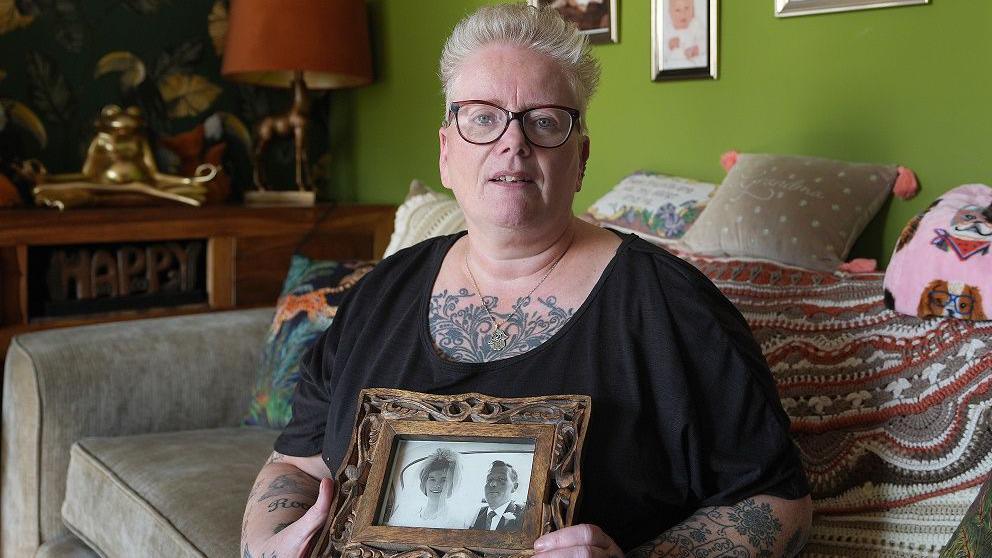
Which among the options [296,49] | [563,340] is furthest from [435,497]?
[296,49]

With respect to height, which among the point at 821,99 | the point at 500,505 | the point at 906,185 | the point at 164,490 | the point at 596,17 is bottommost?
the point at 164,490

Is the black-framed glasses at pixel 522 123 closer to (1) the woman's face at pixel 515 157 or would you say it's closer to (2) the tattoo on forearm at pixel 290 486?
(1) the woman's face at pixel 515 157

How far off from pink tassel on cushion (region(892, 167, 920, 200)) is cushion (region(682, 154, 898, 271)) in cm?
1

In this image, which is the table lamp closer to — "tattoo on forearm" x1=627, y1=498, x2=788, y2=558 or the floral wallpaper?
the floral wallpaper

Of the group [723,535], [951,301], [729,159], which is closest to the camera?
[723,535]

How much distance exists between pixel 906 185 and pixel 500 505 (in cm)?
120

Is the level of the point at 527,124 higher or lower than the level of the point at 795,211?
higher

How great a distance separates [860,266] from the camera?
5.87ft

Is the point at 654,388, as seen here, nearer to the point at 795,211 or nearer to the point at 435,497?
the point at 435,497

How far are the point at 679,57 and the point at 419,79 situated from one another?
1074 mm

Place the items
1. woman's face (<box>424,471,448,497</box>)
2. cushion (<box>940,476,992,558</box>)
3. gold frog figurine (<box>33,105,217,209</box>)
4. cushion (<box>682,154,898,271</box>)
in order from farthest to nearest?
gold frog figurine (<box>33,105,217,209</box>), cushion (<box>682,154,898,271</box>), woman's face (<box>424,471,448,497</box>), cushion (<box>940,476,992,558</box>)

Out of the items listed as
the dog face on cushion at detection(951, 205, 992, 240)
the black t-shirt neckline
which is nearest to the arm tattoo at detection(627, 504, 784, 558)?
the black t-shirt neckline

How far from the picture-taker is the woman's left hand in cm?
96

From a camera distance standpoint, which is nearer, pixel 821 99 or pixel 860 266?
pixel 860 266
